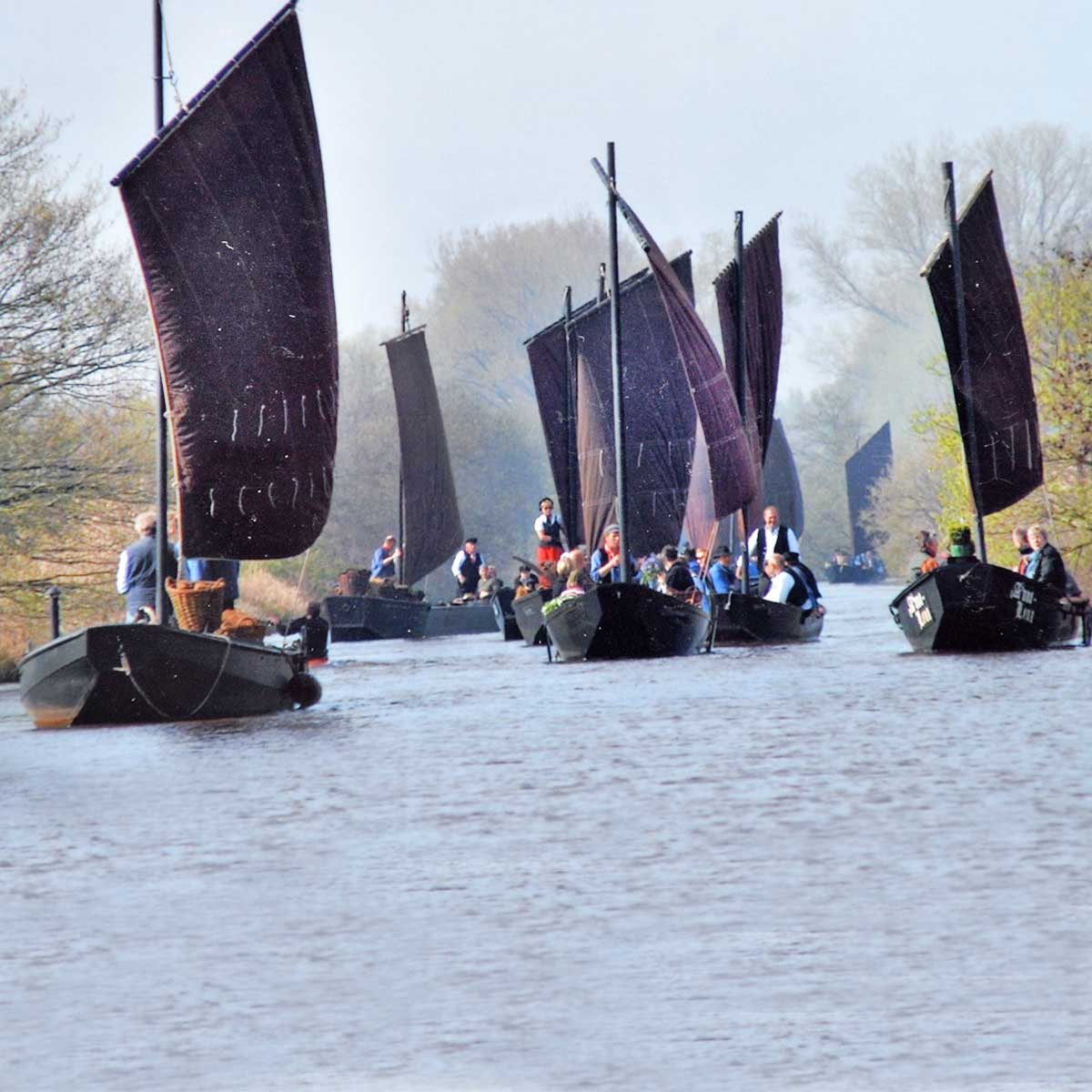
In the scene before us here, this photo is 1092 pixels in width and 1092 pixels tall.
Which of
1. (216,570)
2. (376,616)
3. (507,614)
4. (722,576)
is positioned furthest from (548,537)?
(216,570)

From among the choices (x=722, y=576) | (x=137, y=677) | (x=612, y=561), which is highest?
(x=612, y=561)

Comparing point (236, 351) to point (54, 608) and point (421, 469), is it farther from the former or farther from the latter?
point (421, 469)

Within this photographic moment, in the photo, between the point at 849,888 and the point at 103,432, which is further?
the point at 103,432

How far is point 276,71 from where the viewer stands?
22.0m

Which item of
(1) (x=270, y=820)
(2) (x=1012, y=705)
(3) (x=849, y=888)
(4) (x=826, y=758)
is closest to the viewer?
(3) (x=849, y=888)

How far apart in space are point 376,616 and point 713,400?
497 inches

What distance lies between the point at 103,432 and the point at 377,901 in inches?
966

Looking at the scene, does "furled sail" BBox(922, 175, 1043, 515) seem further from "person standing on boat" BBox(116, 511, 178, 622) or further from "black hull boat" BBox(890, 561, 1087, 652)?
"person standing on boat" BBox(116, 511, 178, 622)

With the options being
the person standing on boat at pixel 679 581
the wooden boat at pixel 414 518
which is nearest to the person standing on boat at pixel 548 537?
the wooden boat at pixel 414 518

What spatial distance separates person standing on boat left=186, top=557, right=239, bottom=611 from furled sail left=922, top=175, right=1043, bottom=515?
1066cm

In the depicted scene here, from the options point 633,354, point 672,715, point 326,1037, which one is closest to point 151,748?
point 672,715

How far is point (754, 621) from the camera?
31.2 metres

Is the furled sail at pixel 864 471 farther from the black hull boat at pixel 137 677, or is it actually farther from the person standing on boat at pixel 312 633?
the black hull boat at pixel 137 677

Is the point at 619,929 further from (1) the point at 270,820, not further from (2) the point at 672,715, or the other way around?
(2) the point at 672,715
